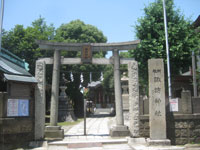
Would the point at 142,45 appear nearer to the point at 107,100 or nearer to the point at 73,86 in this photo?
the point at 73,86

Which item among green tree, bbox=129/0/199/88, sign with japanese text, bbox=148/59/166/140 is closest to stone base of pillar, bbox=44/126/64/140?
sign with japanese text, bbox=148/59/166/140

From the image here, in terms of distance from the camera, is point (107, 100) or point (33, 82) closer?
point (33, 82)

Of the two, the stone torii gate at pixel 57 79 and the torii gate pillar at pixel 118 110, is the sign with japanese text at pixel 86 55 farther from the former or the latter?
the torii gate pillar at pixel 118 110

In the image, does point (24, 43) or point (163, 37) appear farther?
point (24, 43)

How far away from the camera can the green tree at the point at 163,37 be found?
20.2 meters

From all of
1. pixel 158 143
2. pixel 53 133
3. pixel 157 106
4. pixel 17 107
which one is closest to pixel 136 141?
pixel 158 143

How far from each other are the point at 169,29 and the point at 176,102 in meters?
11.4

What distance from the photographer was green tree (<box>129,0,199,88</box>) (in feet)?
66.4

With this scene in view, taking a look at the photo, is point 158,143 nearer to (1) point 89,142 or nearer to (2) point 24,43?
(1) point 89,142

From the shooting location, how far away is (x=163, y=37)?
20.3m

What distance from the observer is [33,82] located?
12008 mm

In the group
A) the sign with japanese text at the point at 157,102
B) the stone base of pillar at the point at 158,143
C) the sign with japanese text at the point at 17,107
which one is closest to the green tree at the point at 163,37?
the sign with japanese text at the point at 157,102

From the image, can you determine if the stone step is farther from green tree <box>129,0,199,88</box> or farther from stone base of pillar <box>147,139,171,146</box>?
green tree <box>129,0,199,88</box>

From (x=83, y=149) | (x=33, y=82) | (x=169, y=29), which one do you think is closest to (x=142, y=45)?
(x=169, y=29)
